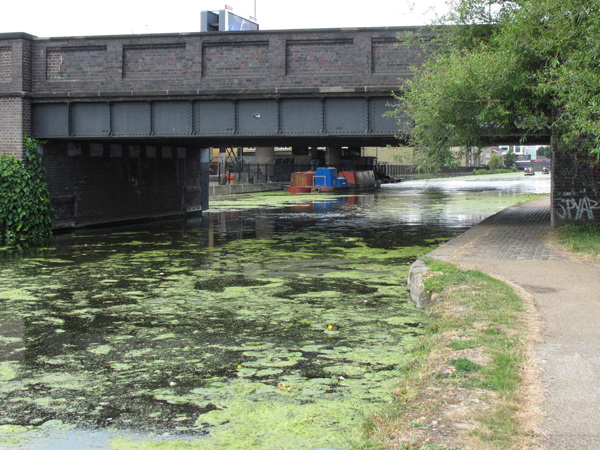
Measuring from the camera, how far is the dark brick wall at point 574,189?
17594 millimetres

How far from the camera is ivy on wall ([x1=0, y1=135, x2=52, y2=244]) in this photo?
20.9 m

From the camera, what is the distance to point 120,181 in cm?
2719

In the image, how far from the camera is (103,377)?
6.78 metres

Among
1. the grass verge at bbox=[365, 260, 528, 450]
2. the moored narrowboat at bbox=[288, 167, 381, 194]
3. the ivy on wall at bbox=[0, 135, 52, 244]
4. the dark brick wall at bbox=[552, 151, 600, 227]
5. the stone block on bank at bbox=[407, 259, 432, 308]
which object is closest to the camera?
the grass verge at bbox=[365, 260, 528, 450]

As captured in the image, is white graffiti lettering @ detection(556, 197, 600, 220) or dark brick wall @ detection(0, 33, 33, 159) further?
dark brick wall @ detection(0, 33, 33, 159)

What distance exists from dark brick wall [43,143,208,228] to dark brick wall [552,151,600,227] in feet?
52.4

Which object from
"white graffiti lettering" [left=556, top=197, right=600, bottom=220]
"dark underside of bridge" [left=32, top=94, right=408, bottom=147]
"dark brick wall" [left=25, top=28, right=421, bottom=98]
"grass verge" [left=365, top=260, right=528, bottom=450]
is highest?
"dark brick wall" [left=25, top=28, right=421, bottom=98]

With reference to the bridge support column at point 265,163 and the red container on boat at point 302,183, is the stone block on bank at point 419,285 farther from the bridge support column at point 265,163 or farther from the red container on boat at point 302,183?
the bridge support column at point 265,163

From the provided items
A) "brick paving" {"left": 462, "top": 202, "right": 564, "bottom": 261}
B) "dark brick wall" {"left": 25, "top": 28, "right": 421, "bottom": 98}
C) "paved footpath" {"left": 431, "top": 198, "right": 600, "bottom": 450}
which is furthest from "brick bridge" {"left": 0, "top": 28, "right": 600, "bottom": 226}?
"paved footpath" {"left": 431, "top": 198, "right": 600, "bottom": 450}

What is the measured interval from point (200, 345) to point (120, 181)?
20349 mm

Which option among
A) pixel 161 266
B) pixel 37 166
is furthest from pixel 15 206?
pixel 161 266

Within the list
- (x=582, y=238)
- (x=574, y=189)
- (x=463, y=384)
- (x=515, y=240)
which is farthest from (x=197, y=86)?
(x=463, y=384)

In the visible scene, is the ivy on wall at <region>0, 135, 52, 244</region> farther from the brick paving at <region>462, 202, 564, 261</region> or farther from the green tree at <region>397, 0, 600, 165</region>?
the brick paving at <region>462, 202, 564, 261</region>

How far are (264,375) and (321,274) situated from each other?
21.6 ft
